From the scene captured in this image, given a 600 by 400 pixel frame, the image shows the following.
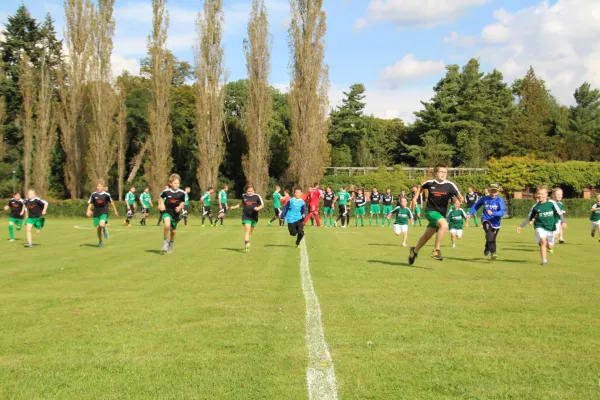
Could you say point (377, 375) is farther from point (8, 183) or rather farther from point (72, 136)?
point (8, 183)

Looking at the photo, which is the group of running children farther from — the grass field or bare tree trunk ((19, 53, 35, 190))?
bare tree trunk ((19, 53, 35, 190))

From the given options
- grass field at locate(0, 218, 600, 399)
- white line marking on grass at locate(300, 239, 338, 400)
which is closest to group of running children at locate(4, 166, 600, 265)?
grass field at locate(0, 218, 600, 399)

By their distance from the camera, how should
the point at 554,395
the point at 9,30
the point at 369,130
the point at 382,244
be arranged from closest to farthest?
the point at 554,395 < the point at 382,244 < the point at 9,30 < the point at 369,130

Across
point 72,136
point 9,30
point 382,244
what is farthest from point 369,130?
point 382,244

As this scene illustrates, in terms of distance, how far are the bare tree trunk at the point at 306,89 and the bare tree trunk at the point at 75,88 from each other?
16849mm

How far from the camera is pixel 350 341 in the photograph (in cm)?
603

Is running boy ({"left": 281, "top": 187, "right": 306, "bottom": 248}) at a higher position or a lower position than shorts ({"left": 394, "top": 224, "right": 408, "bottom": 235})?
higher

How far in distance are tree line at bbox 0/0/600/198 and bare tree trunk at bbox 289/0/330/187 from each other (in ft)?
0.29

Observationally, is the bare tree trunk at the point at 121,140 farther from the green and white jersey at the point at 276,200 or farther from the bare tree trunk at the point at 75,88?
the green and white jersey at the point at 276,200

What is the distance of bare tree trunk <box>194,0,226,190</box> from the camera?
52.7 meters

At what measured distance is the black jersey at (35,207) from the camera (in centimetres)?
1956

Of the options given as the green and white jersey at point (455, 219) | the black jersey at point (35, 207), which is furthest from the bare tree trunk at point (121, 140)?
the green and white jersey at point (455, 219)

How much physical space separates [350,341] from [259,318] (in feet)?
5.13

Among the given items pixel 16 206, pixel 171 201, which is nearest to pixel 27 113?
pixel 16 206
